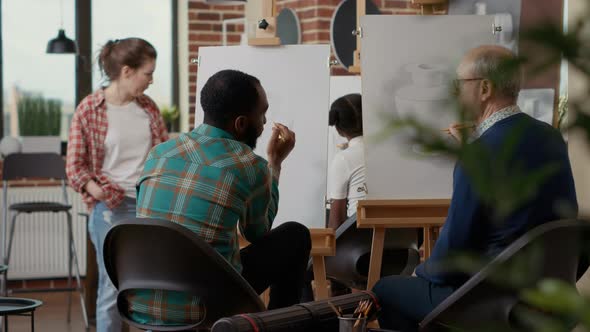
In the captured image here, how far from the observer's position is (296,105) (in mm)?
3830

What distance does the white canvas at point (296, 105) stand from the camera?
3.75 metres

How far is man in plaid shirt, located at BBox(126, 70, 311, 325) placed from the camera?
2.56 m

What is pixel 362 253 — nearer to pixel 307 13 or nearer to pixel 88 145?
pixel 88 145

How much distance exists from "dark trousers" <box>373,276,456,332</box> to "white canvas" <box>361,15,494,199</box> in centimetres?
74

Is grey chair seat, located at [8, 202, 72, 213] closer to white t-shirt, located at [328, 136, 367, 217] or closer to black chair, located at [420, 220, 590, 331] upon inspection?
white t-shirt, located at [328, 136, 367, 217]

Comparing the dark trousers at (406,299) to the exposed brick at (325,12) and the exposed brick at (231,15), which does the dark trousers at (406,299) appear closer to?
the exposed brick at (325,12)

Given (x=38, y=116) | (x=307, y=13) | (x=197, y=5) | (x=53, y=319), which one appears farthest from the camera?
(x=197, y=5)

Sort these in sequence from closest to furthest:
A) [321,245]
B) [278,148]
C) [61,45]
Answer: [278,148] → [321,245] → [61,45]

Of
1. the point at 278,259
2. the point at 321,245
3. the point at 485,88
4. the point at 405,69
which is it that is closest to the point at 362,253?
the point at 321,245

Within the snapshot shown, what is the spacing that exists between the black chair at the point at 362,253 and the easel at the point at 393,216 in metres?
0.30

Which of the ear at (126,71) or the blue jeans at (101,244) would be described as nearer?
the blue jeans at (101,244)

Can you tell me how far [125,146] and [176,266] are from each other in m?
1.57

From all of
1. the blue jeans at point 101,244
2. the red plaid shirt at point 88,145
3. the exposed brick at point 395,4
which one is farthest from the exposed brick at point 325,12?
the blue jeans at point 101,244

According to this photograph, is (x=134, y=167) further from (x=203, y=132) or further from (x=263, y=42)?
(x=203, y=132)
